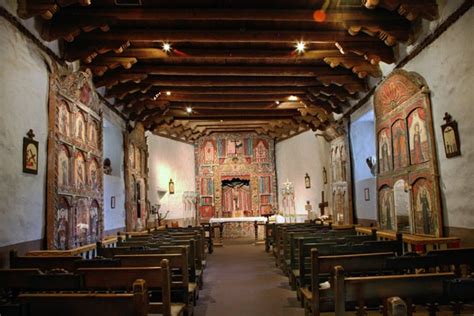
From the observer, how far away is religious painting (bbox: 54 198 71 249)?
20.4 ft

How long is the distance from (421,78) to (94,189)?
21.0 feet

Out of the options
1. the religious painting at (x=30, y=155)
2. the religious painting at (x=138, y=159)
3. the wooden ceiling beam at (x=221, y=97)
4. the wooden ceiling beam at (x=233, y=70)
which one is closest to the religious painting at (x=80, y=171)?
the religious painting at (x=30, y=155)

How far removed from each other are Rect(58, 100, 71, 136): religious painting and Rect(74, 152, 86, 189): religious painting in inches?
25.3

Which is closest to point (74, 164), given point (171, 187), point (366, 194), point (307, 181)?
point (366, 194)

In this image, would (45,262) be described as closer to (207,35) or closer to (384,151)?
(207,35)

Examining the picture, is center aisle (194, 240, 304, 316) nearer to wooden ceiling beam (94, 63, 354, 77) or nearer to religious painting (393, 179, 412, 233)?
Result: religious painting (393, 179, 412, 233)

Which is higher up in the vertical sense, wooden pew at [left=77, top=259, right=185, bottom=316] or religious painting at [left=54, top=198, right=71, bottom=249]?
religious painting at [left=54, top=198, right=71, bottom=249]

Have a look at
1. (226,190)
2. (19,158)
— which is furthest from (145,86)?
(226,190)

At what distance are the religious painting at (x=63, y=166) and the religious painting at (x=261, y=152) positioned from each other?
1234 cm

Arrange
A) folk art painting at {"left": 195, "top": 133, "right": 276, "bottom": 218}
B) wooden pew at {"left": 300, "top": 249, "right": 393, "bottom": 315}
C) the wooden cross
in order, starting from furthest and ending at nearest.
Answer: folk art painting at {"left": 195, "top": 133, "right": 276, "bottom": 218} < the wooden cross < wooden pew at {"left": 300, "top": 249, "right": 393, "bottom": 315}

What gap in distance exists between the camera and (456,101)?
553cm

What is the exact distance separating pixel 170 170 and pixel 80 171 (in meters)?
9.26

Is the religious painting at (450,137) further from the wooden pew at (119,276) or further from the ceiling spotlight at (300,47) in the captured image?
the wooden pew at (119,276)

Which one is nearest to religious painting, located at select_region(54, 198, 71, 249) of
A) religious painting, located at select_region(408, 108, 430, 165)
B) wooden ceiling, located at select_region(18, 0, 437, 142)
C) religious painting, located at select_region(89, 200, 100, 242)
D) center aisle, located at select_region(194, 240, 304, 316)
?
religious painting, located at select_region(89, 200, 100, 242)
